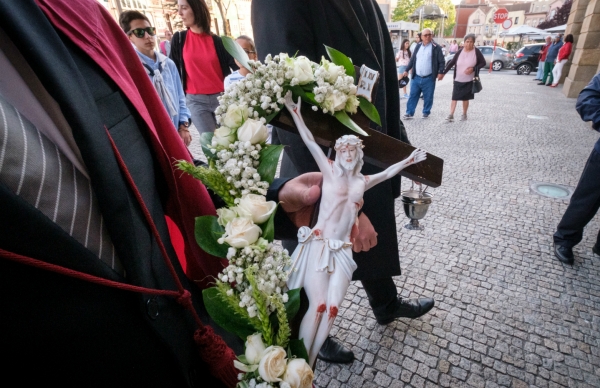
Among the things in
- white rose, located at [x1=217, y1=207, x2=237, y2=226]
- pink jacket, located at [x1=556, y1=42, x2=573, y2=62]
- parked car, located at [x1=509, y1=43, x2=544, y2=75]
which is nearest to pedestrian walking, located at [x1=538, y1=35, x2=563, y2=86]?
pink jacket, located at [x1=556, y1=42, x2=573, y2=62]

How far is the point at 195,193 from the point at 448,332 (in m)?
2.27

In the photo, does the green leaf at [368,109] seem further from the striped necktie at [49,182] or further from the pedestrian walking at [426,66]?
the pedestrian walking at [426,66]

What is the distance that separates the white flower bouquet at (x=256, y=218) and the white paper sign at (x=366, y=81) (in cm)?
12

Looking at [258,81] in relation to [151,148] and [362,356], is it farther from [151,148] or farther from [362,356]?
[362,356]

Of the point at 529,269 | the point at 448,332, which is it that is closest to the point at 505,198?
the point at 529,269

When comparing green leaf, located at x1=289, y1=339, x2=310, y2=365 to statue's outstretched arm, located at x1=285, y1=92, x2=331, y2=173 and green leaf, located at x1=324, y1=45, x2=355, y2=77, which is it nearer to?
statue's outstretched arm, located at x1=285, y1=92, x2=331, y2=173

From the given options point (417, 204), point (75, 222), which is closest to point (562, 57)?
point (417, 204)

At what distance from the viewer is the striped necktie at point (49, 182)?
0.56m

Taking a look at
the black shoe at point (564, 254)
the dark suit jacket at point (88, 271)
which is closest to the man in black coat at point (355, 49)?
the dark suit jacket at point (88, 271)

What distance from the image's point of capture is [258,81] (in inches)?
39.0

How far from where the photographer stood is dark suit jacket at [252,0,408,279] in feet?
4.65

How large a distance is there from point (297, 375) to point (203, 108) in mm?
4491

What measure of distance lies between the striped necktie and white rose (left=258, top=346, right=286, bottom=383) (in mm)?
381

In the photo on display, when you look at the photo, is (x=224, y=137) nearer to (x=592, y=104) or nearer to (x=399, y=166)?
(x=399, y=166)
